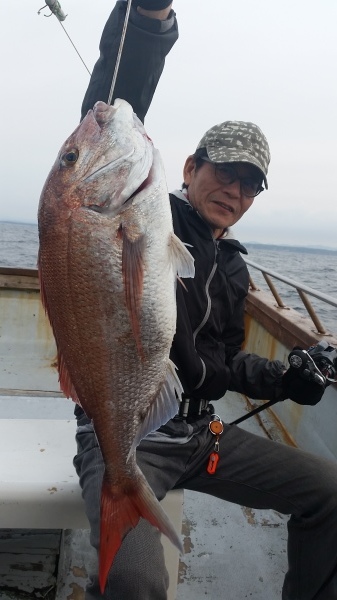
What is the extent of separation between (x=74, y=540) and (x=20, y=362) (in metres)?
2.94

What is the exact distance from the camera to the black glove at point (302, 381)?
251cm

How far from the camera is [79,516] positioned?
211 cm

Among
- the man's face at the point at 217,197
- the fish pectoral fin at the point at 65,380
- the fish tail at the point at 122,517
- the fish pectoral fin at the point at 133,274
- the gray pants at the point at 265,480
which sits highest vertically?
the man's face at the point at 217,197

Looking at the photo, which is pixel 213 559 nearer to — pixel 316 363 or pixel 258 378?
pixel 258 378

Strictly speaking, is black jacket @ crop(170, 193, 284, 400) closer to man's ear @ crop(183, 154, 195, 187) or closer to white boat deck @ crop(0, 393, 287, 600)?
man's ear @ crop(183, 154, 195, 187)

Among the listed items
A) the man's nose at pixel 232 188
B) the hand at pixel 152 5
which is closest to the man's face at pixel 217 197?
the man's nose at pixel 232 188

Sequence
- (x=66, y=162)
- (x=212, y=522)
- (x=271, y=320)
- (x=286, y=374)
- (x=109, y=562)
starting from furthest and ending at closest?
1. (x=271, y=320)
2. (x=212, y=522)
3. (x=286, y=374)
4. (x=66, y=162)
5. (x=109, y=562)

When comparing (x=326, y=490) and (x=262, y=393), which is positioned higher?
(x=262, y=393)

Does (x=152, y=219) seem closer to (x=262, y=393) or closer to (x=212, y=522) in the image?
(x=262, y=393)

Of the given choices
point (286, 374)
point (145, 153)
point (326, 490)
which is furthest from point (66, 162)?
point (326, 490)

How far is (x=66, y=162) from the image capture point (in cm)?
169

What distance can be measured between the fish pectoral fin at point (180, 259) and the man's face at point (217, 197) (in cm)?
84

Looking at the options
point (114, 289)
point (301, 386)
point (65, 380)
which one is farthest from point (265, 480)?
point (114, 289)

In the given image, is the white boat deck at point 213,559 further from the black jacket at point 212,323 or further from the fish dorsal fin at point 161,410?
the fish dorsal fin at point 161,410
